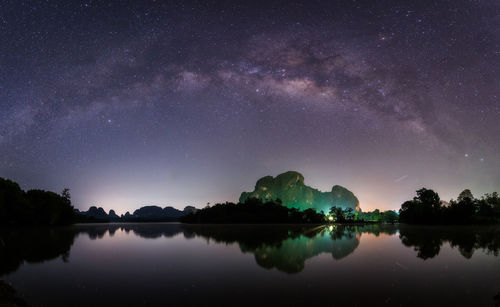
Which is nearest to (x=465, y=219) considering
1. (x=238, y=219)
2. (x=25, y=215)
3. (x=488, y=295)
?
(x=238, y=219)

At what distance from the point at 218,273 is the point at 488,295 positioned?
11.1m

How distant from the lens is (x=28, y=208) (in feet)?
201

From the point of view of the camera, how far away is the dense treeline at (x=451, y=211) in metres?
82.1

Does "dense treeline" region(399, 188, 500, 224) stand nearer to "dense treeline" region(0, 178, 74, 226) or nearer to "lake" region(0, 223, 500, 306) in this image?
"lake" region(0, 223, 500, 306)

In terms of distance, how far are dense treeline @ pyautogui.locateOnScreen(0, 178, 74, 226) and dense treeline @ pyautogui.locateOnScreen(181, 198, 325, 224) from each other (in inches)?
2063

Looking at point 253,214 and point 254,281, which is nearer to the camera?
point 254,281

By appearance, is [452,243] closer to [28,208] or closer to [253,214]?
[28,208]

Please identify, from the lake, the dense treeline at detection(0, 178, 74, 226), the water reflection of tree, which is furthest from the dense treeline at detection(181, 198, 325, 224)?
the lake

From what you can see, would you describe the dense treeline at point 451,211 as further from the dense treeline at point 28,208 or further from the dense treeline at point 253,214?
Answer: the dense treeline at point 28,208

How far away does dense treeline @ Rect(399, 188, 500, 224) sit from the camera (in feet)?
269

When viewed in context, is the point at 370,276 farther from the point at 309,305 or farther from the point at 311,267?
the point at 309,305

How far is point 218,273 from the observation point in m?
14.3

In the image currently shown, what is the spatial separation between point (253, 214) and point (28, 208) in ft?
228

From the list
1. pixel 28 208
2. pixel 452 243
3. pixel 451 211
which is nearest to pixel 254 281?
pixel 452 243
